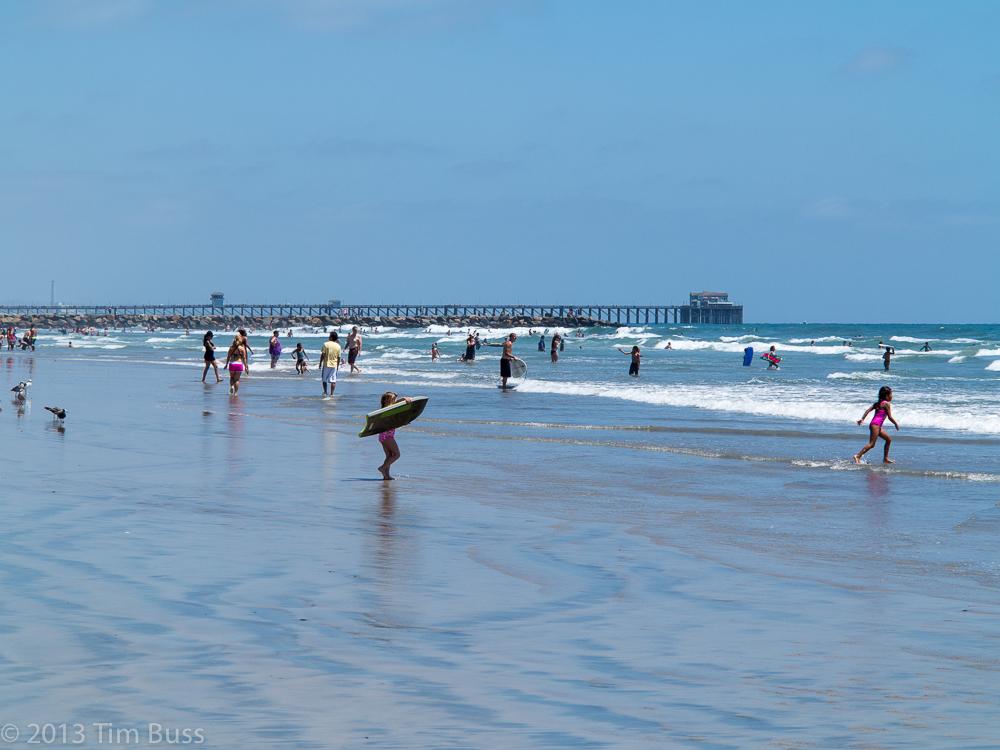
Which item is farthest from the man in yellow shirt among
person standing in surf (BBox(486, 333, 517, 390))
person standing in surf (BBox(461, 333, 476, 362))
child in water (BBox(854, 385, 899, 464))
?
person standing in surf (BBox(461, 333, 476, 362))

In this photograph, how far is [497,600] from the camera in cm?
825

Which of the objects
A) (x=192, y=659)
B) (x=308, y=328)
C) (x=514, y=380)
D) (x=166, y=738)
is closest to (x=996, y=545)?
(x=192, y=659)

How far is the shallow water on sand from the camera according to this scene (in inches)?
225

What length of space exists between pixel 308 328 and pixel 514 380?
13837 cm

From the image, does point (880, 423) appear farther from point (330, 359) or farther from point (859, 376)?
point (859, 376)

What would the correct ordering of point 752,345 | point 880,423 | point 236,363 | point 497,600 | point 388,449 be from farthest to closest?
point 752,345 → point 236,363 → point 880,423 → point 388,449 → point 497,600

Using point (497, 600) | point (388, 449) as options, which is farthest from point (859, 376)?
point (497, 600)

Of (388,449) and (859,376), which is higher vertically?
(388,449)

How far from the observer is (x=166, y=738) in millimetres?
5246

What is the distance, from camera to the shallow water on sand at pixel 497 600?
225 inches

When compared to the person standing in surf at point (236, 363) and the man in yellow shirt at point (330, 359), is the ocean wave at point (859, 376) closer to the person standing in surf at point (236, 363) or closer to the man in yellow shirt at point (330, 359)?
the man in yellow shirt at point (330, 359)

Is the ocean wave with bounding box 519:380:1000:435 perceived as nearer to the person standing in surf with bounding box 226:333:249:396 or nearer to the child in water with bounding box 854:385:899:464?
the child in water with bounding box 854:385:899:464

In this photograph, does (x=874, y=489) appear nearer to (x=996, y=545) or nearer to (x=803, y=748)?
(x=996, y=545)

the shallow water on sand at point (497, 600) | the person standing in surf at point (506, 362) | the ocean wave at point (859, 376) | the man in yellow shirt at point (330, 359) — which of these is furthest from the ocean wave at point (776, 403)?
the ocean wave at point (859, 376)
